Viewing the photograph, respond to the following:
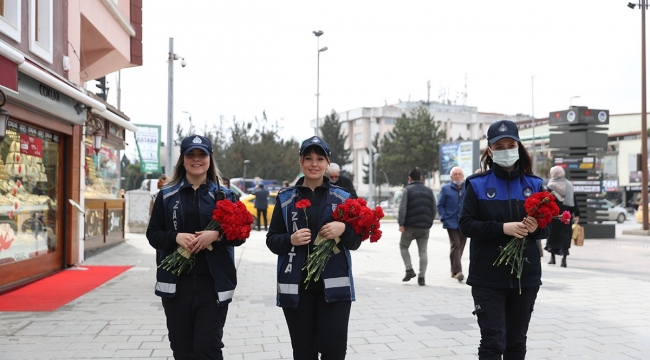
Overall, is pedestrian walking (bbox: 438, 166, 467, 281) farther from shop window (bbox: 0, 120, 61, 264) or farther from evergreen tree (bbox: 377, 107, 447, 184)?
evergreen tree (bbox: 377, 107, 447, 184)

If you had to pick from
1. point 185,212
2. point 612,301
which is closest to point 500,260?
point 185,212

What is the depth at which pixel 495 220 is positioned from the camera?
3885 millimetres

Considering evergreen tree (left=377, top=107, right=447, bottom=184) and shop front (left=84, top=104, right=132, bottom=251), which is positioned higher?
evergreen tree (left=377, top=107, right=447, bottom=184)

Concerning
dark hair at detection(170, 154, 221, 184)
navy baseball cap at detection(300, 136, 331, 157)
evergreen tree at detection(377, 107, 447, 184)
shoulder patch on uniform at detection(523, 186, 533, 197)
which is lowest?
shoulder patch on uniform at detection(523, 186, 533, 197)

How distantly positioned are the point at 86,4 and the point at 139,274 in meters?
5.69

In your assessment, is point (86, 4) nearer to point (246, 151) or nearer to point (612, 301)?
point (612, 301)

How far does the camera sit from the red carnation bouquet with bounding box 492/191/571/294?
11.8 ft

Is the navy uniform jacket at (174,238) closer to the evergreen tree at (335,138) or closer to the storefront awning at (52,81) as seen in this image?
the storefront awning at (52,81)

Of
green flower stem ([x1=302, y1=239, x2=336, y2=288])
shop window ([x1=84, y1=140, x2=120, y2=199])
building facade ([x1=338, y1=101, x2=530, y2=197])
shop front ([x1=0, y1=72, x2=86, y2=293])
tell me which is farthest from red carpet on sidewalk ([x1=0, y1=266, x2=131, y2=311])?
building facade ([x1=338, y1=101, x2=530, y2=197])

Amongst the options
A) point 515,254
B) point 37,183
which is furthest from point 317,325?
point 37,183

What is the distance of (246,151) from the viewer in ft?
201

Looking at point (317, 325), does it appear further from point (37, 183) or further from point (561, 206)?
point (561, 206)

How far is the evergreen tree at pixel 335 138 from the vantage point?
90188mm

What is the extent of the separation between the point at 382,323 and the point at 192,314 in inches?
138
